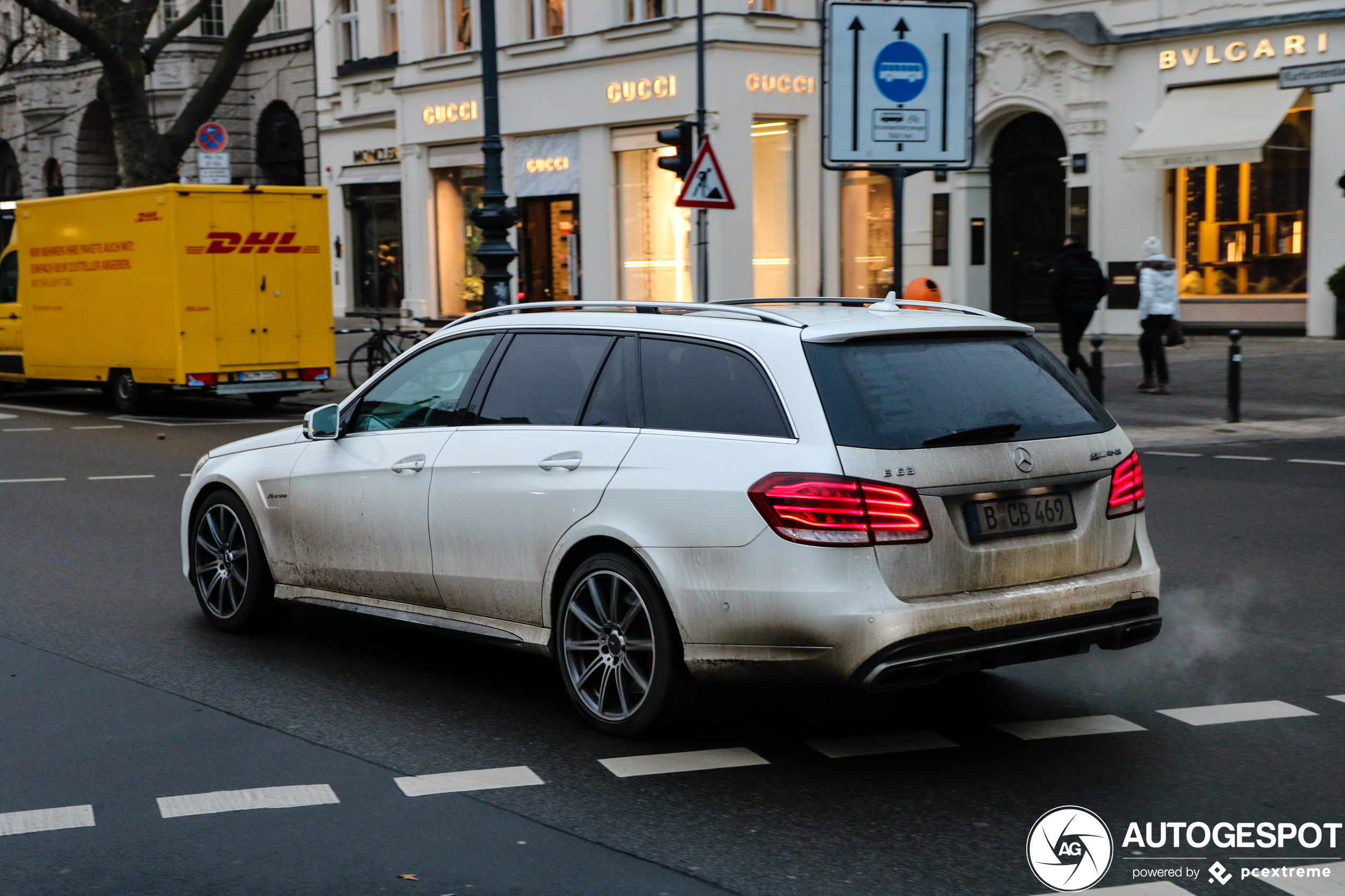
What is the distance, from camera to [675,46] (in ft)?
95.3

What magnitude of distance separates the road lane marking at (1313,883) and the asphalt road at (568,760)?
0.04m

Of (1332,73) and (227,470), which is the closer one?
(227,470)

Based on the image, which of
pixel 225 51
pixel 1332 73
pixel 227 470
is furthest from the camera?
pixel 225 51

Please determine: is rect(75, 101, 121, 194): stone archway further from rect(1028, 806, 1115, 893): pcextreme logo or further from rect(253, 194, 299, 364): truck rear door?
rect(1028, 806, 1115, 893): pcextreme logo

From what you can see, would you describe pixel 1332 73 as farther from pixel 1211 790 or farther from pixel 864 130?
pixel 1211 790

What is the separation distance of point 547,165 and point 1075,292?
1584cm

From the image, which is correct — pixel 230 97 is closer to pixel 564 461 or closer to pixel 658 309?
pixel 658 309

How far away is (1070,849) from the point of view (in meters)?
4.46

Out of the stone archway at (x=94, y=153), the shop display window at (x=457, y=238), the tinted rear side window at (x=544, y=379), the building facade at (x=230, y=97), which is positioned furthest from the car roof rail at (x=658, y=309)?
the stone archway at (x=94, y=153)

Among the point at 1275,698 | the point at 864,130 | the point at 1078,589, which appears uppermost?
the point at 864,130

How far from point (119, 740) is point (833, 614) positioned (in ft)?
8.23

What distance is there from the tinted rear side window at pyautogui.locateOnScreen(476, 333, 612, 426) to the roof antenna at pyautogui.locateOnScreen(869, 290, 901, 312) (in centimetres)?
97

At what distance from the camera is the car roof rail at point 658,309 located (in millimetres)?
5520

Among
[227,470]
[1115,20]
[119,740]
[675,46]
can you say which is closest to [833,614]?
[119,740]
